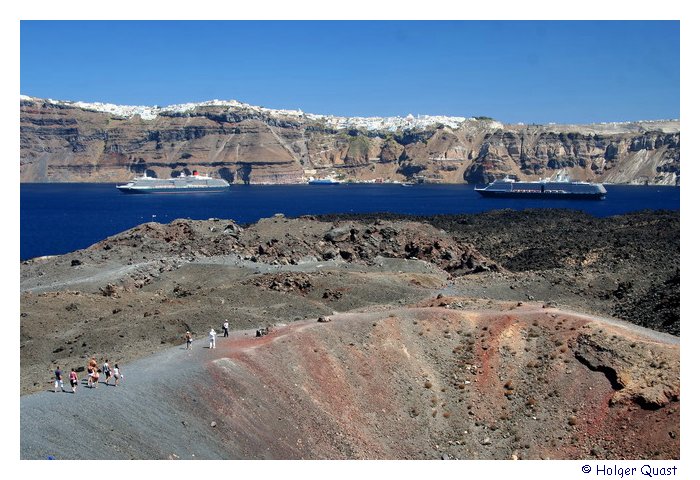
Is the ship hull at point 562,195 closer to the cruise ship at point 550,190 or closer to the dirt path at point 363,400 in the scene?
the cruise ship at point 550,190

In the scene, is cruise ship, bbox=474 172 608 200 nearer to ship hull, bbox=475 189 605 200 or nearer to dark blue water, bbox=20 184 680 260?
ship hull, bbox=475 189 605 200

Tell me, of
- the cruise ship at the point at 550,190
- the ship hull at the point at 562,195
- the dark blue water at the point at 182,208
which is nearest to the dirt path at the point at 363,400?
the dark blue water at the point at 182,208

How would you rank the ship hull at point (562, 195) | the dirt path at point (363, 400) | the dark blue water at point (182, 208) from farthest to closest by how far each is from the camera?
1. the ship hull at point (562, 195)
2. the dark blue water at point (182, 208)
3. the dirt path at point (363, 400)

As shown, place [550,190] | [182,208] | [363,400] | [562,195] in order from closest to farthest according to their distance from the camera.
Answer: [363,400]
[182,208]
[562,195]
[550,190]

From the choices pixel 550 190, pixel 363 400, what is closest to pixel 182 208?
pixel 550 190


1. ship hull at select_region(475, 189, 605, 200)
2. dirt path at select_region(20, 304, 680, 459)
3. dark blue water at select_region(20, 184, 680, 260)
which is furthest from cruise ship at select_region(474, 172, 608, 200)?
dirt path at select_region(20, 304, 680, 459)

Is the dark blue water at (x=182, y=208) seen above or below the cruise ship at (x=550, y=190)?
below

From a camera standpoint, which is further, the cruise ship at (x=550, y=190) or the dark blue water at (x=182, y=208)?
the cruise ship at (x=550, y=190)

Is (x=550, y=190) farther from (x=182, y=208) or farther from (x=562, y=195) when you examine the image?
(x=182, y=208)

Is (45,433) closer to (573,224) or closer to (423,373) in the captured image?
(423,373)
